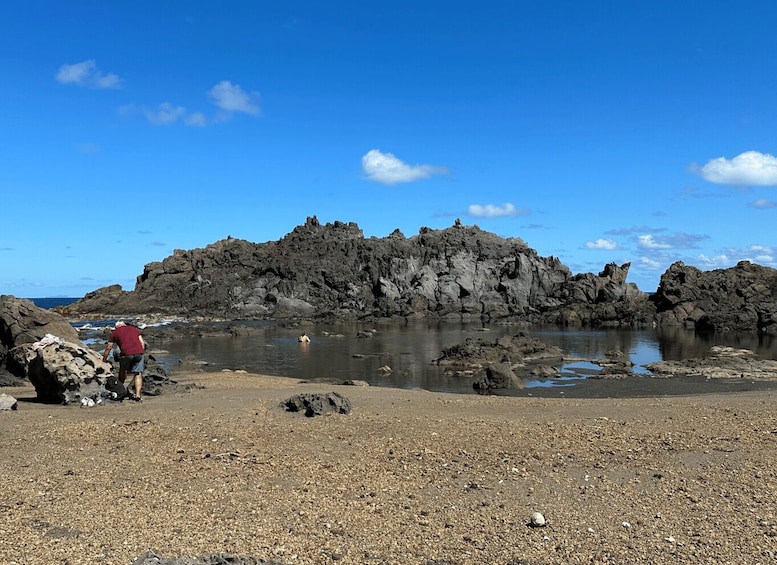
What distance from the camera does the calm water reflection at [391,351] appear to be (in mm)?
31312

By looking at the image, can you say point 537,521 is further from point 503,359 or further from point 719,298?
point 719,298

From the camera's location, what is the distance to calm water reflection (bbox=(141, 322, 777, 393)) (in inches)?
1233

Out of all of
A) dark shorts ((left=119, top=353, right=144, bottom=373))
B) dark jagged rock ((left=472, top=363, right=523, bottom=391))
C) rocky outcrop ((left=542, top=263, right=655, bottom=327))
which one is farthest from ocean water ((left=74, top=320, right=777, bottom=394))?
dark shorts ((left=119, top=353, right=144, bottom=373))

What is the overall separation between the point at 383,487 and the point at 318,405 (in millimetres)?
5304

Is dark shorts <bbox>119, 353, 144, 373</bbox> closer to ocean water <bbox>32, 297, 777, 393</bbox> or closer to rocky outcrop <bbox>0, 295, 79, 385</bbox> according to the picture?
rocky outcrop <bbox>0, 295, 79, 385</bbox>

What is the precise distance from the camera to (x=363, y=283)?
10675 cm

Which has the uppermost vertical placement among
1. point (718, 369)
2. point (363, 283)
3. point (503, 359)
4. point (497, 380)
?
point (363, 283)

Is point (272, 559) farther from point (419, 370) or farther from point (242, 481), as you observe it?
point (419, 370)

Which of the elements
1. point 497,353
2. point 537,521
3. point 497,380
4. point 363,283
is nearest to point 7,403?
point 537,521

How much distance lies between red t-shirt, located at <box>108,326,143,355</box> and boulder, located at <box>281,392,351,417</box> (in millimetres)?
3921

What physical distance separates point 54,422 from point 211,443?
3.53 metres

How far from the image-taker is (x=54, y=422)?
1176 cm

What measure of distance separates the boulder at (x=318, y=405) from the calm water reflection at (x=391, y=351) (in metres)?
12.4

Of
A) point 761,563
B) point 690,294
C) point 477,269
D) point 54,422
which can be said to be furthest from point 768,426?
point 477,269
